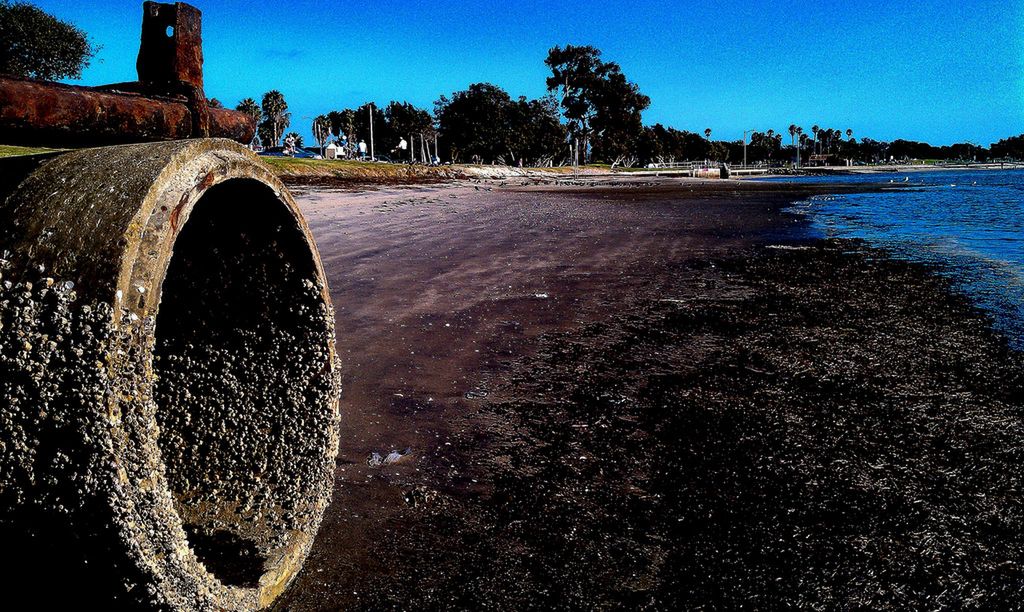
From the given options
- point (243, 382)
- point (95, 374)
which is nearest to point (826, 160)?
point (243, 382)

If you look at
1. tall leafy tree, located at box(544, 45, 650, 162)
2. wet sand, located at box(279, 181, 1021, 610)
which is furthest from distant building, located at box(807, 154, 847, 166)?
wet sand, located at box(279, 181, 1021, 610)

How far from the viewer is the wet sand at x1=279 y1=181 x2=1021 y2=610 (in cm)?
230

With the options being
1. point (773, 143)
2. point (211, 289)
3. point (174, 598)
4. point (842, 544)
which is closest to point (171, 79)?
point (211, 289)

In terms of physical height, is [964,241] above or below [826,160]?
below

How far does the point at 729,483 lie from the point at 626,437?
Answer: 63cm

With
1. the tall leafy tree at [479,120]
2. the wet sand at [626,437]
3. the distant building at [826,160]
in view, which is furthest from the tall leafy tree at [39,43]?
the distant building at [826,160]

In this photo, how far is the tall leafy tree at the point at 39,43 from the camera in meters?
46.0

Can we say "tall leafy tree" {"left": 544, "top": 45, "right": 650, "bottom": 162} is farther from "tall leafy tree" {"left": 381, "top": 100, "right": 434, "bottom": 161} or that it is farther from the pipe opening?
the pipe opening

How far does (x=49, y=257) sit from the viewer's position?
1.33m

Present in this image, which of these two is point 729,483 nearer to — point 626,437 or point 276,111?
point 626,437

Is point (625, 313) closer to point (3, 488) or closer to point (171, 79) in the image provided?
point (171, 79)

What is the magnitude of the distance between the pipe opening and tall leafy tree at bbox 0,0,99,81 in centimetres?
5381

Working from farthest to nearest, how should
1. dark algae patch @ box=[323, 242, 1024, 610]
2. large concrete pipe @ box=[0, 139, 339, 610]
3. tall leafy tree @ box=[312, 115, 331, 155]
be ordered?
tall leafy tree @ box=[312, 115, 331, 155] → dark algae patch @ box=[323, 242, 1024, 610] → large concrete pipe @ box=[0, 139, 339, 610]

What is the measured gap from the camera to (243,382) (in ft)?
8.08
